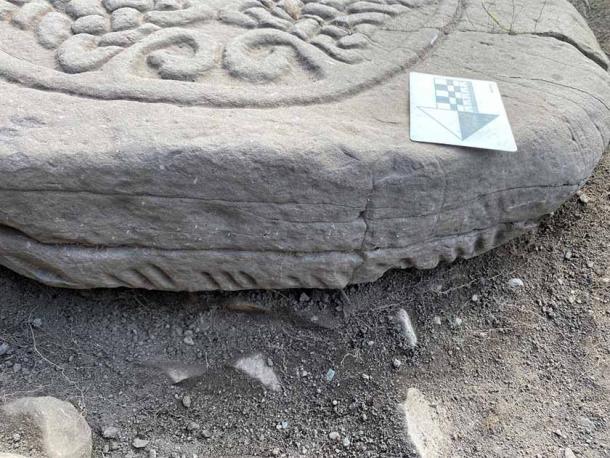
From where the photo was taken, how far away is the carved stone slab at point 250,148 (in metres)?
1.39

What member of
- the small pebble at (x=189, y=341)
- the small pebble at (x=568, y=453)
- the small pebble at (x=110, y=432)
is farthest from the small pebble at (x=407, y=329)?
the small pebble at (x=110, y=432)

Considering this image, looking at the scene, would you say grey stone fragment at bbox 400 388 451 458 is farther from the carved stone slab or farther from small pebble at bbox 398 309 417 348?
the carved stone slab

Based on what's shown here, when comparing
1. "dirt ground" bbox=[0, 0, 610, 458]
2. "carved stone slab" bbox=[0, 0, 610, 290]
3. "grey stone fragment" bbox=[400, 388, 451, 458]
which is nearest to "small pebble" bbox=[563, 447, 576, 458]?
"dirt ground" bbox=[0, 0, 610, 458]

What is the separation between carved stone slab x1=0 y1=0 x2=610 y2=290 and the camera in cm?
139

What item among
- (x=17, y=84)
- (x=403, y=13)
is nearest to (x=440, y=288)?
(x=403, y=13)

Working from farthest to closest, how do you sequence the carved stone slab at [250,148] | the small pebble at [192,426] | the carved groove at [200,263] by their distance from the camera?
the small pebble at [192,426], the carved groove at [200,263], the carved stone slab at [250,148]

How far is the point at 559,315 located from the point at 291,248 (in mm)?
1050

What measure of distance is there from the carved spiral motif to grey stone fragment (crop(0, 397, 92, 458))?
855 millimetres

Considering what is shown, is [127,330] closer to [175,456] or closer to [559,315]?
[175,456]

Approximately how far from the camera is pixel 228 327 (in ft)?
6.08

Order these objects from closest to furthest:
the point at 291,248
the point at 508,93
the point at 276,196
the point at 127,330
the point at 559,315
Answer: the point at 276,196 < the point at 291,248 < the point at 508,93 < the point at 127,330 < the point at 559,315

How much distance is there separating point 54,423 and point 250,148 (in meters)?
0.88

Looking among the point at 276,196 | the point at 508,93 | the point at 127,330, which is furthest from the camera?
the point at 127,330

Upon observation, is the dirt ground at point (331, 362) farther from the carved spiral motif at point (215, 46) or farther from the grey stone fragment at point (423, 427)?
the carved spiral motif at point (215, 46)
